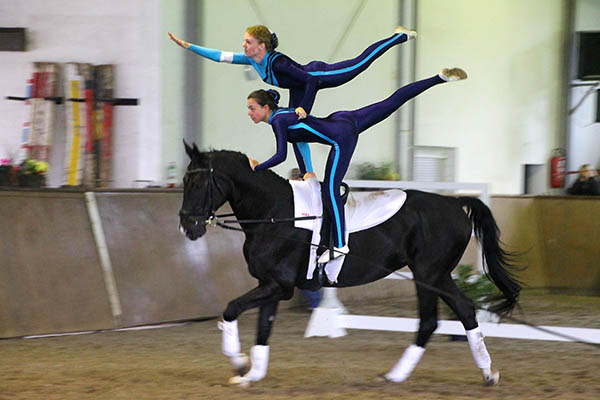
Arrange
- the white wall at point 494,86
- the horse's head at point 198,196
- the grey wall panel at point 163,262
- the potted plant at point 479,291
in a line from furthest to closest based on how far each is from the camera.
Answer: the white wall at point 494,86
the grey wall panel at point 163,262
the potted plant at point 479,291
the horse's head at point 198,196

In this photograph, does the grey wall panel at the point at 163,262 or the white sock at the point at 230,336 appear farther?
the grey wall panel at the point at 163,262

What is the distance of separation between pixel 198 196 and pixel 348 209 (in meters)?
0.99

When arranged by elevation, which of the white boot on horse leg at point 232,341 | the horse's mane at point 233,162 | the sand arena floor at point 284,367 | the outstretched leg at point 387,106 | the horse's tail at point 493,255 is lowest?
the sand arena floor at point 284,367

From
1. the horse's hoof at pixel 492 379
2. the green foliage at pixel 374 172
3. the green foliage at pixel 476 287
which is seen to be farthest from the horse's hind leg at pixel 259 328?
the green foliage at pixel 374 172

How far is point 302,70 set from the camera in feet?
15.3

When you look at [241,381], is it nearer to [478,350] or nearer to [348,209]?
[348,209]

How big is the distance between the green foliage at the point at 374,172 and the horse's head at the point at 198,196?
5705 millimetres

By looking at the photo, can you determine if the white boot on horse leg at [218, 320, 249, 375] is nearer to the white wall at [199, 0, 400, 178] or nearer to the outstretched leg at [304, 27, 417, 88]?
the outstretched leg at [304, 27, 417, 88]

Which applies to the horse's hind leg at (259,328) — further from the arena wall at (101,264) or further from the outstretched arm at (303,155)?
the arena wall at (101,264)

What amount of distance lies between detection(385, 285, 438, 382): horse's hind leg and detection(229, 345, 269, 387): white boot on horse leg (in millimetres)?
825

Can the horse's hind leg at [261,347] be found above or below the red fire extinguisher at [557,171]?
below

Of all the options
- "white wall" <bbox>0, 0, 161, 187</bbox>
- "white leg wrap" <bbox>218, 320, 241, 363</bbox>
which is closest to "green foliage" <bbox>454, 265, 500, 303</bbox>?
"white leg wrap" <bbox>218, 320, 241, 363</bbox>

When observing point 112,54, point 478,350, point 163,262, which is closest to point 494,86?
point 112,54

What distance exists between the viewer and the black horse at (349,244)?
4.48 metres
